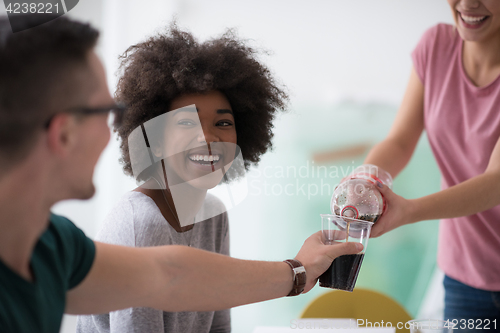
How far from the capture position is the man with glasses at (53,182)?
0.51 metres

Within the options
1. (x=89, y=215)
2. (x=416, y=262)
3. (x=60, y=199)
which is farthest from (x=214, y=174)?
(x=416, y=262)

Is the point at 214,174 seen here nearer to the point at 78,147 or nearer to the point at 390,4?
the point at 78,147

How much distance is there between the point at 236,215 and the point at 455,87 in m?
1.52

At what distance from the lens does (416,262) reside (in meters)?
2.57

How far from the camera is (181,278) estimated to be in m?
0.77

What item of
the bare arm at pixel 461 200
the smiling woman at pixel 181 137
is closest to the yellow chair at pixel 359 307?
the smiling woman at pixel 181 137

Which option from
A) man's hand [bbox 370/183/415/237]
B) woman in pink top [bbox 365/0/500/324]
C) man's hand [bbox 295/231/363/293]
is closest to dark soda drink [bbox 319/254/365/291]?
man's hand [bbox 295/231/363/293]

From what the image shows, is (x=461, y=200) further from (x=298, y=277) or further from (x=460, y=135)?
(x=298, y=277)

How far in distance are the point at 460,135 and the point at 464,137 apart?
1 centimetres

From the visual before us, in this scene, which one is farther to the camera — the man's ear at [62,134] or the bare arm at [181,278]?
the bare arm at [181,278]

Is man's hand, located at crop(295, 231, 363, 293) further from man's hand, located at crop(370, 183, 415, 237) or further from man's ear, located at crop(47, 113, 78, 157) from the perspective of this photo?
man's ear, located at crop(47, 113, 78, 157)

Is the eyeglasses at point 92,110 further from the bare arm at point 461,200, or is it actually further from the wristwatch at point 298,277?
the bare arm at point 461,200

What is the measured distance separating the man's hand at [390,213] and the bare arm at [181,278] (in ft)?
0.41

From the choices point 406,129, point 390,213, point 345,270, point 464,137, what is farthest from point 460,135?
point 345,270
